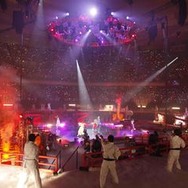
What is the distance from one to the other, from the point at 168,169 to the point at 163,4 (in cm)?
767

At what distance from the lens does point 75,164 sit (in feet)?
40.4

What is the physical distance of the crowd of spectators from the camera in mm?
28609

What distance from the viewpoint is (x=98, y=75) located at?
31.1 meters

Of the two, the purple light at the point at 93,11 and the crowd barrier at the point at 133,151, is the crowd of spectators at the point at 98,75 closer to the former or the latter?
the purple light at the point at 93,11

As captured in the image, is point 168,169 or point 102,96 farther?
point 102,96

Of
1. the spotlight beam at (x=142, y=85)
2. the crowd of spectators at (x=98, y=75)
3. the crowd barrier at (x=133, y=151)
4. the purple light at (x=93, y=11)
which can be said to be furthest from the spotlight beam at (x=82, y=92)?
the crowd barrier at (x=133, y=151)

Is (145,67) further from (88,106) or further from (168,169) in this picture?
(168,169)

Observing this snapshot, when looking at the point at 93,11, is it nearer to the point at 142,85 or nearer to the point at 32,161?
the point at 32,161

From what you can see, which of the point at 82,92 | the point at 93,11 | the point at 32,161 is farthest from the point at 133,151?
the point at 82,92

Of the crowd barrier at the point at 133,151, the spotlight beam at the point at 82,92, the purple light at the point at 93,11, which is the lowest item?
the crowd barrier at the point at 133,151

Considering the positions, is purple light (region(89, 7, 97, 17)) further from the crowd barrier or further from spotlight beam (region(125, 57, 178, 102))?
spotlight beam (region(125, 57, 178, 102))

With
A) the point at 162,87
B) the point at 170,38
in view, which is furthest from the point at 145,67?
the point at 170,38

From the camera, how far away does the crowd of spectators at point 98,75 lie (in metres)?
28.6

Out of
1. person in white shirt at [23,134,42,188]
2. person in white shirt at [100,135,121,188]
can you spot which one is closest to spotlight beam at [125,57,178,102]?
person in white shirt at [100,135,121,188]
